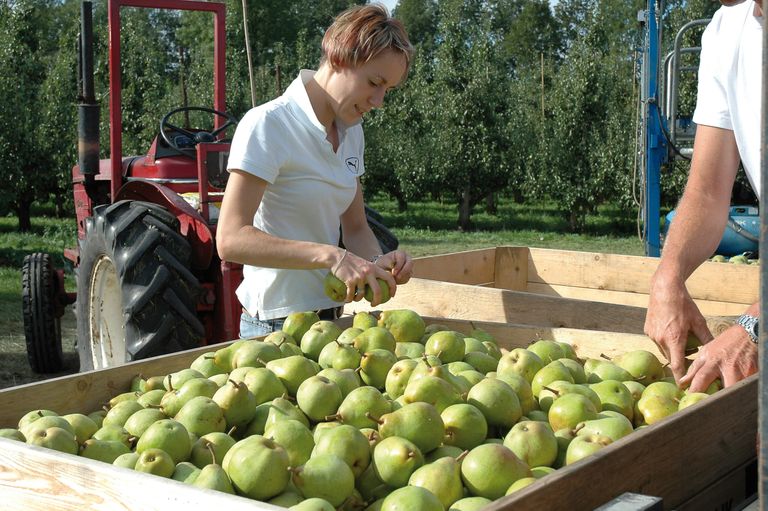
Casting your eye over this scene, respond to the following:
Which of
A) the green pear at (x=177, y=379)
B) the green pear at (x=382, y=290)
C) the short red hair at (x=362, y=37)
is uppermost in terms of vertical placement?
the short red hair at (x=362, y=37)

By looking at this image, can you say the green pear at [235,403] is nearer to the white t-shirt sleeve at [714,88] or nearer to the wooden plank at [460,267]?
the white t-shirt sleeve at [714,88]

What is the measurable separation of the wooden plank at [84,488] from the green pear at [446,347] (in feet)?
3.79

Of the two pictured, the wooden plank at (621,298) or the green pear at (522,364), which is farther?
the wooden plank at (621,298)

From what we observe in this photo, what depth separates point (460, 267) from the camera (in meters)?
5.52

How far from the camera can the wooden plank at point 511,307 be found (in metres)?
3.46

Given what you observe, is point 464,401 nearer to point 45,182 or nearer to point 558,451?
point 558,451

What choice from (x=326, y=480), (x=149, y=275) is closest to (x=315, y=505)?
(x=326, y=480)

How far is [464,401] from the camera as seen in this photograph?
2096 millimetres

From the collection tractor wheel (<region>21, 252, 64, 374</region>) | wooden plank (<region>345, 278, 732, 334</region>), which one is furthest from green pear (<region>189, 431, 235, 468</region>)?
tractor wheel (<region>21, 252, 64, 374</region>)

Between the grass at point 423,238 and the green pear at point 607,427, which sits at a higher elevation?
the green pear at point 607,427

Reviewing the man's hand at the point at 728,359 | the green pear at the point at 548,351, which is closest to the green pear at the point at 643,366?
the green pear at the point at 548,351

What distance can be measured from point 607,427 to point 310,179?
4.47ft

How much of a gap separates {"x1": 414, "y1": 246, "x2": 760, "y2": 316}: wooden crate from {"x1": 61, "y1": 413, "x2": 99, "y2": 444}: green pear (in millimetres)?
3148

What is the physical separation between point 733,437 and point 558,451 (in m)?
0.40
